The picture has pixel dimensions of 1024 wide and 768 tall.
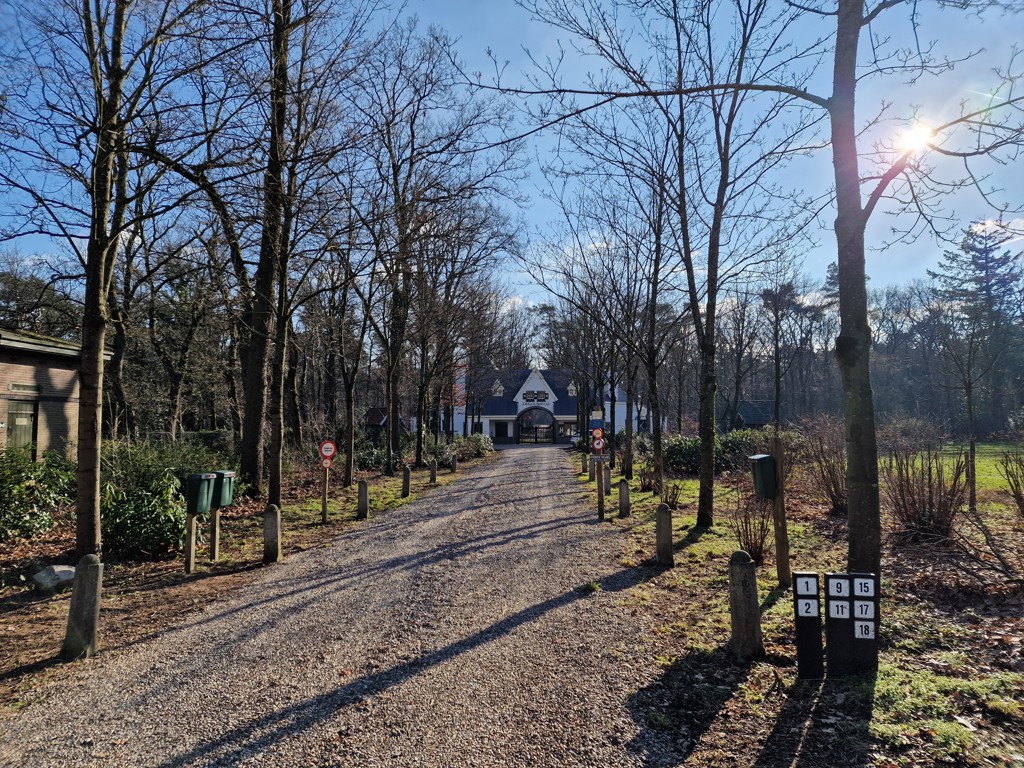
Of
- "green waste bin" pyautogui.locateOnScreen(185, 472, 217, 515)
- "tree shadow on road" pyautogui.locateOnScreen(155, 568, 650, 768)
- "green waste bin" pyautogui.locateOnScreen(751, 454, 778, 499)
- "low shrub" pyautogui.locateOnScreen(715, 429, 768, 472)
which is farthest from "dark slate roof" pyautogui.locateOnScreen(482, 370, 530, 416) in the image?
"tree shadow on road" pyautogui.locateOnScreen(155, 568, 650, 768)

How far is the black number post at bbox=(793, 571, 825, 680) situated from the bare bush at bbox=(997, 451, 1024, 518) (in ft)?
22.8

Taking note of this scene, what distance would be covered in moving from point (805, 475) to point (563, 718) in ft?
42.5

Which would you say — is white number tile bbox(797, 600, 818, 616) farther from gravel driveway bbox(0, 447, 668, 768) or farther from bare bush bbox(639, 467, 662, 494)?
bare bush bbox(639, 467, 662, 494)

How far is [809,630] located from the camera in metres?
4.08

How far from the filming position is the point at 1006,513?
10500 millimetres

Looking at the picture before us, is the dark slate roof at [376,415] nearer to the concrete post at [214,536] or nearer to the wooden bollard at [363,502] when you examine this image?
the wooden bollard at [363,502]

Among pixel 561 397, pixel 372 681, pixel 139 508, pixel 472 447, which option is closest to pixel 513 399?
pixel 561 397

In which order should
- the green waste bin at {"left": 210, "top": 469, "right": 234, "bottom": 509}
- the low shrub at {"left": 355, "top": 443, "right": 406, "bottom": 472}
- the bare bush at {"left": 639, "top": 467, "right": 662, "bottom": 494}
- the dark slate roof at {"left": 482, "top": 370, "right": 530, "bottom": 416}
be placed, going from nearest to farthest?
the green waste bin at {"left": 210, "top": 469, "right": 234, "bottom": 509} → the bare bush at {"left": 639, "top": 467, "right": 662, "bottom": 494} → the low shrub at {"left": 355, "top": 443, "right": 406, "bottom": 472} → the dark slate roof at {"left": 482, "top": 370, "right": 530, "bottom": 416}

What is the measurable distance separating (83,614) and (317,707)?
8.02 ft

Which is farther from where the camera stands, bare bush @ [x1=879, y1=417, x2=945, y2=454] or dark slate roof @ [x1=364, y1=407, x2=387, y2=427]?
dark slate roof @ [x1=364, y1=407, x2=387, y2=427]

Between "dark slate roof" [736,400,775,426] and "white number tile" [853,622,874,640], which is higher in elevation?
"dark slate roof" [736,400,775,426]

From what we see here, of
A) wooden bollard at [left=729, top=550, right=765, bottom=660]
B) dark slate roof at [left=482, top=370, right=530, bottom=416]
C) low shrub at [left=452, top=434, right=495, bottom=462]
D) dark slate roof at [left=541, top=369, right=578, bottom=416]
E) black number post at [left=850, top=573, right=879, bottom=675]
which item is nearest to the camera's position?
black number post at [left=850, top=573, right=879, bottom=675]

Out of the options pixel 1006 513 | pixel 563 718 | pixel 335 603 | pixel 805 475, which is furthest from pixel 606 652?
pixel 805 475

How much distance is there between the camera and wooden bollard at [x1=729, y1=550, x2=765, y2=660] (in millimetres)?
4477
